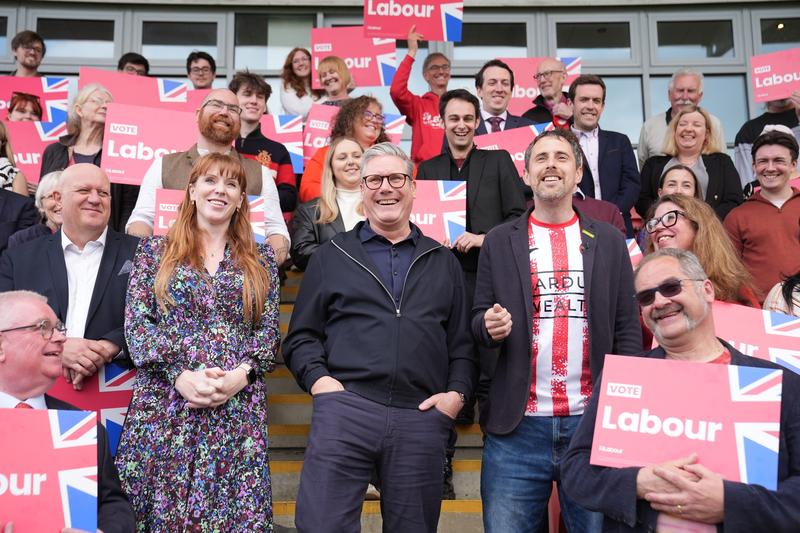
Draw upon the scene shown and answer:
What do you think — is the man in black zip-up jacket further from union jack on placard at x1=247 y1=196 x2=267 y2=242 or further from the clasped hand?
union jack on placard at x1=247 y1=196 x2=267 y2=242

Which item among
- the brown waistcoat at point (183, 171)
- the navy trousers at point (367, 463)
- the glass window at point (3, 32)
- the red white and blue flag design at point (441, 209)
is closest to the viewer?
the navy trousers at point (367, 463)

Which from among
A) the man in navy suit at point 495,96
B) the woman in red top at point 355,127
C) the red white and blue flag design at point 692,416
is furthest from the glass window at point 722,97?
the red white and blue flag design at point 692,416

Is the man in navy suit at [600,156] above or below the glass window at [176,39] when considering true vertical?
below

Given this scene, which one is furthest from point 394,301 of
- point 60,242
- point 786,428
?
point 60,242

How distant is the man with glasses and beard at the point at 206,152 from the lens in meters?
4.71

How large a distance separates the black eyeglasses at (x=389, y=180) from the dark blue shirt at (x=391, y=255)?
20 cm

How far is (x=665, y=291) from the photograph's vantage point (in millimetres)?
2773

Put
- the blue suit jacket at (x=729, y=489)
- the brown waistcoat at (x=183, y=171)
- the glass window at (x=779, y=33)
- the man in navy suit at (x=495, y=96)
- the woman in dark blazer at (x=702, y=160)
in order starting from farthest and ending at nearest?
1. the glass window at (x=779, y=33)
2. the man in navy suit at (x=495, y=96)
3. the woman in dark blazer at (x=702, y=160)
4. the brown waistcoat at (x=183, y=171)
5. the blue suit jacket at (x=729, y=489)

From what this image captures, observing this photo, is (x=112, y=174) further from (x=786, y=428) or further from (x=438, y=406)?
(x=786, y=428)

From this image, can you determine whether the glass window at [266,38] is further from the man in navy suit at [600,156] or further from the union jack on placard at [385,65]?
the man in navy suit at [600,156]

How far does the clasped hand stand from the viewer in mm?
3355

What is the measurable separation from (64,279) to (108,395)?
61 centimetres

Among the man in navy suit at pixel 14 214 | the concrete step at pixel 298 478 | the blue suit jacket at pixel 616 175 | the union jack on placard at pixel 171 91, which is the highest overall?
the union jack on placard at pixel 171 91

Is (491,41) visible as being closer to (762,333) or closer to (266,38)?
(266,38)
